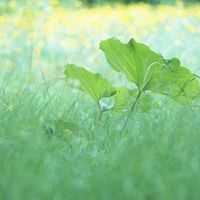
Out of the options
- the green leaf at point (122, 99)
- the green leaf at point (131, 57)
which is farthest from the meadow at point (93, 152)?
the green leaf at point (131, 57)

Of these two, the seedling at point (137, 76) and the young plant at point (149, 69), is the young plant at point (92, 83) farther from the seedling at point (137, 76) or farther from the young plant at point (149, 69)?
the young plant at point (149, 69)

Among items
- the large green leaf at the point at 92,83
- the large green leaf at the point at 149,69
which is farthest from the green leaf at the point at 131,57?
the large green leaf at the point at 92,83

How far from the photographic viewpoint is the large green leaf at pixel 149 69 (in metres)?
2.29

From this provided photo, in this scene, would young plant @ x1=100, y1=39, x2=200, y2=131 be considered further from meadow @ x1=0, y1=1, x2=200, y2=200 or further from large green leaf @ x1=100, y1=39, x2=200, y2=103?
meadow @ x1=0, y1=1, x2=200, y2=200

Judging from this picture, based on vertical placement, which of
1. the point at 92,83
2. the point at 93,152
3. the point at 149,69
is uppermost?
the point at 149,69

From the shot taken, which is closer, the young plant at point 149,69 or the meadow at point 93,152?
the meadow at point 93,152

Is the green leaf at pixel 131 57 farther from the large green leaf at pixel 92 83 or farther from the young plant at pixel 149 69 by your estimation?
the large green leaf at pixel 92 83

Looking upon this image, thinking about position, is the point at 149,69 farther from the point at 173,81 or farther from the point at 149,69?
the point at 173,81

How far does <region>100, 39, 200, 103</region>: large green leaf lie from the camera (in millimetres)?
2295

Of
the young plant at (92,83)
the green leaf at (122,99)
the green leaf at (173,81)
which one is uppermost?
the green leaf at (173,81)

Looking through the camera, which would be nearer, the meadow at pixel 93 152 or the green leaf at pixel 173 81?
the meadow at pixel 93 152

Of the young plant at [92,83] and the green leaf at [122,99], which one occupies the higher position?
the young plant at [92,83]

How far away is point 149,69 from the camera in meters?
2.30

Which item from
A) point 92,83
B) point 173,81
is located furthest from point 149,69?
point 92,83
